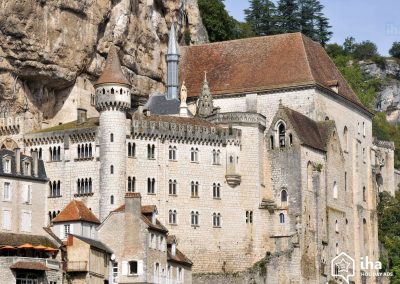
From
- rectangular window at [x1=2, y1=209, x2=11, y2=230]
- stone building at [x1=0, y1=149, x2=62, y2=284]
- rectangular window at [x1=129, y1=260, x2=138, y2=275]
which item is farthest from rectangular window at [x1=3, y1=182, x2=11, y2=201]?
rectangular window at [x1=129, y1=260, x2=138, y2=275]

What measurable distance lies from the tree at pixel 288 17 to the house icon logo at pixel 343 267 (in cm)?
3610

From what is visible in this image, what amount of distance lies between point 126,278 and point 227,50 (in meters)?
34.1

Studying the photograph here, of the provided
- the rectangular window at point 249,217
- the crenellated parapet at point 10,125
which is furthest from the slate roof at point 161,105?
the crenellated parapet at point 10,125

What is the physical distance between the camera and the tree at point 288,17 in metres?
132

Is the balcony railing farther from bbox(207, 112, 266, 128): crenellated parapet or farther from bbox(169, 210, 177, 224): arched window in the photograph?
bbox(207, 112, 266, 128): crenellated parapet

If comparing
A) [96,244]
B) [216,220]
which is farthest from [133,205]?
[216,220]

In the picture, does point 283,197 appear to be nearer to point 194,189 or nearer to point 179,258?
point 194,189

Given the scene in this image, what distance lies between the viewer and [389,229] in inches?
4424

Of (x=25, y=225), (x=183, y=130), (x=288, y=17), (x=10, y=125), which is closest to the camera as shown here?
(x=25, y=225)

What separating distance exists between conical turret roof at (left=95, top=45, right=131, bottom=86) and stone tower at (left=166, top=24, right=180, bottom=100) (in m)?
11.2

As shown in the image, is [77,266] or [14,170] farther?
[14,170]

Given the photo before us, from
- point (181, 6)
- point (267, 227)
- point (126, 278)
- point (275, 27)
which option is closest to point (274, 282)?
point (267, 227)

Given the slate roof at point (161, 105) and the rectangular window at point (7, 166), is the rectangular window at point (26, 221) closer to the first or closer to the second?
the rectangular window at point (7, 166)

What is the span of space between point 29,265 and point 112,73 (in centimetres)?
1928
